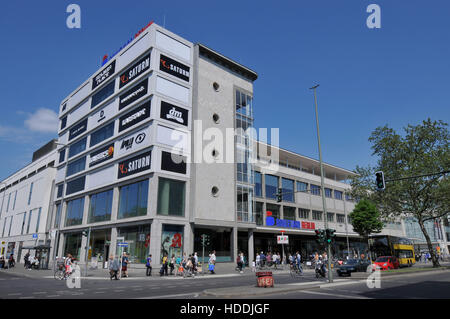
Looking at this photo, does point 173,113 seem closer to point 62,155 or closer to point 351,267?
point 351,267

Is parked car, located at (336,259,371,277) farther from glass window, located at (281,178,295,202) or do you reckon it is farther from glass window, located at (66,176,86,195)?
glass window, located at (66,176,86,195)

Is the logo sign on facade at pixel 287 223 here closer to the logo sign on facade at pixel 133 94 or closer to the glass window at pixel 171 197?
the glass window at pixel 171 197

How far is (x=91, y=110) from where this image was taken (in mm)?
46375

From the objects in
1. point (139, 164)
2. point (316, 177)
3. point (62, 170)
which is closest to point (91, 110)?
point (62, 170)

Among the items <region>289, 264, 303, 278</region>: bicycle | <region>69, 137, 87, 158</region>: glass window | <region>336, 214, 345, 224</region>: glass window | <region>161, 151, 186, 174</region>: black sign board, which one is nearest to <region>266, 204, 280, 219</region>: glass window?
<region>161, 151, 186, 174</region>: black sign board

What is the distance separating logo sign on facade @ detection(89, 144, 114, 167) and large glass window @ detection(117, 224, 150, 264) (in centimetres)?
1058

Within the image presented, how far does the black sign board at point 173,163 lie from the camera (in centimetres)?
3347

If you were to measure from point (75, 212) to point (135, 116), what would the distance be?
19.2 meters

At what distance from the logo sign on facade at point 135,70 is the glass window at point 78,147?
1253 centimetres

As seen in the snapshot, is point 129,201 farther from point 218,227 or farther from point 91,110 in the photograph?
point 91,110

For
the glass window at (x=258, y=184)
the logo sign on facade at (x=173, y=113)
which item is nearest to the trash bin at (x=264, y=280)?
the logo sign on facade at (x=173, y=113)

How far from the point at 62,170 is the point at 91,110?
13227 mm

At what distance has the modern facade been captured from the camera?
182 ft

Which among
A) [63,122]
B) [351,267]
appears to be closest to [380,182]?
[351,267]
